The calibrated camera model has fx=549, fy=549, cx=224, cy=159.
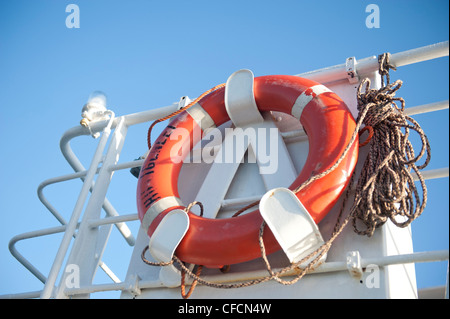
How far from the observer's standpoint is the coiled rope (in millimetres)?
1690

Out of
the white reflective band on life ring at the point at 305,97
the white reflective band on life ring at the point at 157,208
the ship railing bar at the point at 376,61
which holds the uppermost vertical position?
the ship railing bar at the point at 376,61

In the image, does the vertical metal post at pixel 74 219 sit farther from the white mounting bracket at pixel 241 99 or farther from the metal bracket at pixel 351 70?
the metal bracket at pixel 351 70

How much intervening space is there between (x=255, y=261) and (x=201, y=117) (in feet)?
2.16

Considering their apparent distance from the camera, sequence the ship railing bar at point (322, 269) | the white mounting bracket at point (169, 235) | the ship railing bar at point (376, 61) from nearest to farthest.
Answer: the ship railing bar at point (322, 269)
the white mounting bracket at point (169, 235)
the ship railing bar at point (376, 61)

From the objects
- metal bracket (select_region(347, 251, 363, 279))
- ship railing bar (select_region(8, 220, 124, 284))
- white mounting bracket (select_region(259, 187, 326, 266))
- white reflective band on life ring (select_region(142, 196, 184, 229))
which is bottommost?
metal bracket (select_region(347, 251, 363, 279))

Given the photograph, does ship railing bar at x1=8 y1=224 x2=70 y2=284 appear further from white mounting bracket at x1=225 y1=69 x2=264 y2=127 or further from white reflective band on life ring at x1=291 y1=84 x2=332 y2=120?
white reflective band on life ring at x1=291 y1=84 x2=332 y2=120

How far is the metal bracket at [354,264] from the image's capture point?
1661mm

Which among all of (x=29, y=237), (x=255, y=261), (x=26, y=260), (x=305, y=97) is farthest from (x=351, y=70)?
(x=26, y=260)

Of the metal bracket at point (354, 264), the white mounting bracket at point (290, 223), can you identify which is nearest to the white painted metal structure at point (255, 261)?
the metal bracket at point (354, 264)

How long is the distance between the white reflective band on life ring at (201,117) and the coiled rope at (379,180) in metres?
0.47

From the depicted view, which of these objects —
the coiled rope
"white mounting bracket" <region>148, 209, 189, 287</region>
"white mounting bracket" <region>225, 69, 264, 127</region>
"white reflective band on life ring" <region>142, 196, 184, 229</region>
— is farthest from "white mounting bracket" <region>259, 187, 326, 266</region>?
"white mounting bracket" <region>225, 69, 264, 127</region>

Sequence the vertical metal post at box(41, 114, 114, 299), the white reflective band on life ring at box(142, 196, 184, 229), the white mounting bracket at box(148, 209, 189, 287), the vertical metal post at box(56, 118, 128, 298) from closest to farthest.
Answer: the white mounting bracket at box(148, 209, 189, 287) < the white reflective band on life ring at box(142, 196, 184, 229) < the vertical metal post at box(41, 114, 114, 299) < the vertical metal post at box(56, 118, 128, 298)

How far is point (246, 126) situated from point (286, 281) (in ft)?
2.52

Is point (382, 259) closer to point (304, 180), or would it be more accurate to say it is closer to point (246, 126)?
point (304, 180)
